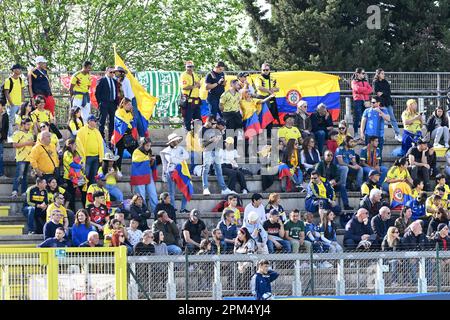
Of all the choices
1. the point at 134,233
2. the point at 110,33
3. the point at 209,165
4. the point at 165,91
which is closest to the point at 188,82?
the point at 209,165

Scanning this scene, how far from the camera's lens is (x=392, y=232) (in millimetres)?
29094

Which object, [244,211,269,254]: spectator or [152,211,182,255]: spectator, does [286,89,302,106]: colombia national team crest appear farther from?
[152,211,182,255]: spectator

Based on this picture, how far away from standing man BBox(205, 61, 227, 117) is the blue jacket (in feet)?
24.8

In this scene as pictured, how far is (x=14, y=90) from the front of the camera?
32.2m

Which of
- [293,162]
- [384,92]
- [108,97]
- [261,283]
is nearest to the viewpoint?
[261,283]

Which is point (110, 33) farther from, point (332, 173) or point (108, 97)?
point (332, 173)

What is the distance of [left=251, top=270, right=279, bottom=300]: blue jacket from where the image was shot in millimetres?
25672

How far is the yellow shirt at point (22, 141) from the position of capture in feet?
99.4

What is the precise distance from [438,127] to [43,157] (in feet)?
29.6

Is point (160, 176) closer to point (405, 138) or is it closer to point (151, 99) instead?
point (151, 99)

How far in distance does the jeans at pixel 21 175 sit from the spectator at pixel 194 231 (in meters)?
3.36

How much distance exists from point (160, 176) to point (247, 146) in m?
1.90

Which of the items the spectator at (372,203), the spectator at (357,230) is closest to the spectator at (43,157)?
the spectator at (357,230)
